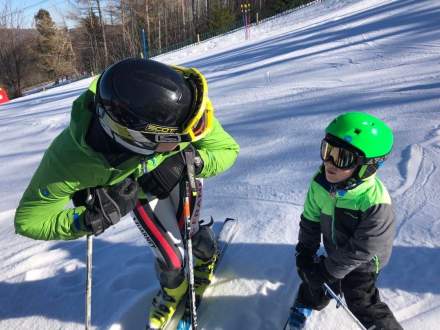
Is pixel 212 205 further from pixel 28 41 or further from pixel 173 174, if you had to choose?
pixel 28 41

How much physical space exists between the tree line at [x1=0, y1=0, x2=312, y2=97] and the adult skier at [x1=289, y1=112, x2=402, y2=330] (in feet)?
110

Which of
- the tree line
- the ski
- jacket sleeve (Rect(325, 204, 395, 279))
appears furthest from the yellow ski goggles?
the tree line

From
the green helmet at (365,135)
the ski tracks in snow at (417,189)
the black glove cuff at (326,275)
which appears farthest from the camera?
the ski tracks in snow at (417,189)

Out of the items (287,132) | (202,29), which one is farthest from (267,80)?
(202,29)

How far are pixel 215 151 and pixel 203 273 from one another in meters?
0.82

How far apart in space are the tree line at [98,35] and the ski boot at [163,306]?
3344 cm

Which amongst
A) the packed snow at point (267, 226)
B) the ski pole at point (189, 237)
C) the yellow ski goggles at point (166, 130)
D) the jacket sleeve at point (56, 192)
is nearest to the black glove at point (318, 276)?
the packed snow at point (267, 226)

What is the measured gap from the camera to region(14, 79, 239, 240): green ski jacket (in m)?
1.52

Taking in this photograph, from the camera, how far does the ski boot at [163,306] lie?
2.04 meters

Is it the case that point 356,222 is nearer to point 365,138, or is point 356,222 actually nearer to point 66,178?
point 365,138

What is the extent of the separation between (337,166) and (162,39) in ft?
139

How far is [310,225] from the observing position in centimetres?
191

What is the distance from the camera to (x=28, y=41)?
1582 inches

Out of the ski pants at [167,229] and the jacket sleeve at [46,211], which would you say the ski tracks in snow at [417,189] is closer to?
the ski pants at [167,229]
